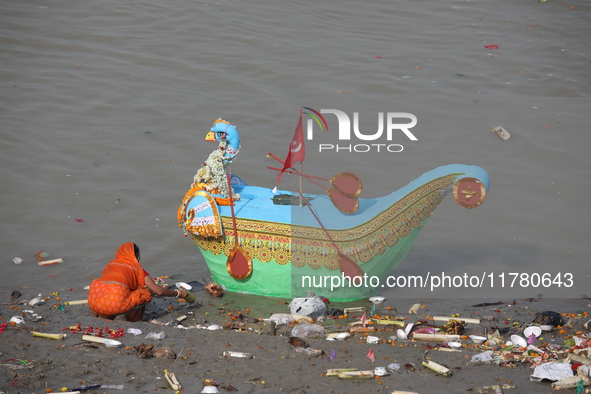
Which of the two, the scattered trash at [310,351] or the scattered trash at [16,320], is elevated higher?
the scattered trash at [16,320]

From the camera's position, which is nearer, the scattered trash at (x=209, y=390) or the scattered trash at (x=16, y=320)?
the scattered trash at (x=209, y=390)

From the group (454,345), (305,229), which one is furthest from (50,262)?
(454,345)

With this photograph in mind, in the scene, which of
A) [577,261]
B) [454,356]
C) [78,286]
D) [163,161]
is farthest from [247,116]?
[454,356]

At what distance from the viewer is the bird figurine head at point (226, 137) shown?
800cm

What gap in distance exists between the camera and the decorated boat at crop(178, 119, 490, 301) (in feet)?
25.4

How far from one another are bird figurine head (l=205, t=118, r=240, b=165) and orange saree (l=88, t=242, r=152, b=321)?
161 centimetres

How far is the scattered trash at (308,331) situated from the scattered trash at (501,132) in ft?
21.0

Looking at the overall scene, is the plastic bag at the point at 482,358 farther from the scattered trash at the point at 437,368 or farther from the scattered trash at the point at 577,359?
the scattered trash at the point at 577,359

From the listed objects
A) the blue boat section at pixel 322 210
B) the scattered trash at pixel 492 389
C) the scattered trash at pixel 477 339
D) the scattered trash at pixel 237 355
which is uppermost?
the blue boat section at pixel 322 210

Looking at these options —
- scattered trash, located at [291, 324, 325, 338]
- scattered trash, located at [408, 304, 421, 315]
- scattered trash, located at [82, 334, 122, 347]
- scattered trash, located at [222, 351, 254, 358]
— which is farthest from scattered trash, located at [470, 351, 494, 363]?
scattered trash, located at [82, 334, 122, 347]

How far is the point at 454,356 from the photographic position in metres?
6.61

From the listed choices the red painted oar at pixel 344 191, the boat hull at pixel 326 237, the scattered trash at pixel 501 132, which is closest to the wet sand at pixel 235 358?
the boat hull at pixel 326 237

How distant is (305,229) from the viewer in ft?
25.5

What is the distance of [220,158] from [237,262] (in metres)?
1.19
